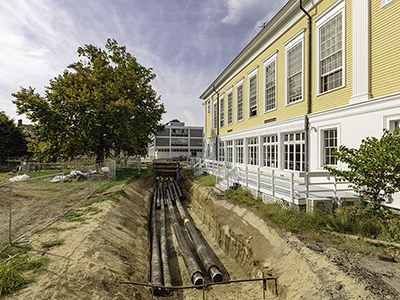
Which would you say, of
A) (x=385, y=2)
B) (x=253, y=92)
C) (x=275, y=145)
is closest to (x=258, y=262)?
(x=275, y=145)

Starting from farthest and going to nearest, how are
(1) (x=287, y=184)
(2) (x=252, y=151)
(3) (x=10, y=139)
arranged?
(3) (x=10, y=139)
(2) (x=252, y=151)
(1) (x=287, y=184)

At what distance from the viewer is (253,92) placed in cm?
1645

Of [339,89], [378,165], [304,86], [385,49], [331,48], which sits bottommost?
[378,165]

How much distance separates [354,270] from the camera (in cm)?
430

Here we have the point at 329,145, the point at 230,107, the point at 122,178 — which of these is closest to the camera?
the point at 329,145

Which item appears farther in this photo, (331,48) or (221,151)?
(221,151)

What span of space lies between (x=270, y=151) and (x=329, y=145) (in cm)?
446

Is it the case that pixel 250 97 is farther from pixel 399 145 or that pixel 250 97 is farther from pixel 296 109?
pixel 399 145

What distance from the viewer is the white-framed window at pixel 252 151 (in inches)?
633

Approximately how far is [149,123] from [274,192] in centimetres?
1967

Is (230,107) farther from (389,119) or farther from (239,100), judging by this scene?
(389,119)

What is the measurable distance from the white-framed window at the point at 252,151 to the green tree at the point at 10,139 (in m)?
40.4

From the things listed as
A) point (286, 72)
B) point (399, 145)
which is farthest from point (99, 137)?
point (399, 145)

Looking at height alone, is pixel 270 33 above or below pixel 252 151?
above
